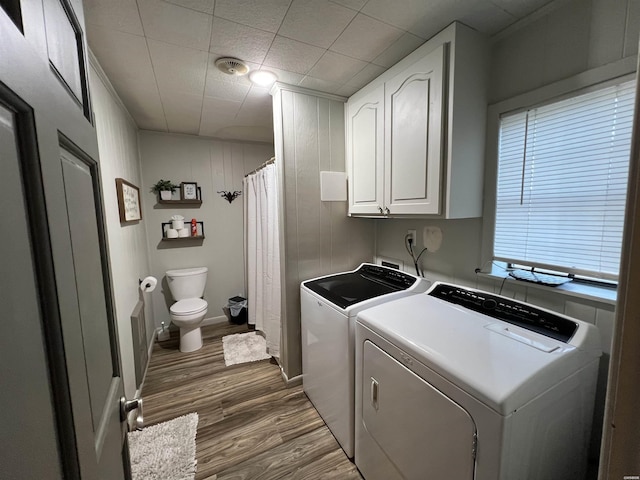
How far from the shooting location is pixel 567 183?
1193 mm

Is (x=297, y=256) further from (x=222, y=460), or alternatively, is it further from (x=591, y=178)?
(x=591, y=178)

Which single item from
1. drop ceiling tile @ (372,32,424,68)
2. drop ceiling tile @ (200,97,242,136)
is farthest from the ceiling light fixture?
drop ceiling tile @ (372,32,424,68)

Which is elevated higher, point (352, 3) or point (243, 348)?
point (352, 3)

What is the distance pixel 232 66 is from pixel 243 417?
2.35m

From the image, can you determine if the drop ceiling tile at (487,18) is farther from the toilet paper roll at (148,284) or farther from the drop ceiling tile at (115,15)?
the toilet paper roll at (148,284)

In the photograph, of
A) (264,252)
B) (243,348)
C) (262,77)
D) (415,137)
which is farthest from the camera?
(243,348)

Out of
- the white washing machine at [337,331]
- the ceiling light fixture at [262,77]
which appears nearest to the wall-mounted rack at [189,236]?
the white washing machine at [337,331]

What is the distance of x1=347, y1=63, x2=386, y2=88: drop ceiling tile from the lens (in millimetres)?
1688

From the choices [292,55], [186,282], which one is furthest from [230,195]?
[292,55]

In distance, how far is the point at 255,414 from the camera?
6.10 feet

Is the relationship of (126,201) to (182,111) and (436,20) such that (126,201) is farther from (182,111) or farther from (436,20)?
(436,20)

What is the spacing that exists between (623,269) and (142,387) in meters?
2.81

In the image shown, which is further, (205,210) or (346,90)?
(205,210)

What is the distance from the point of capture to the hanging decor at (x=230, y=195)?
3.20 m
